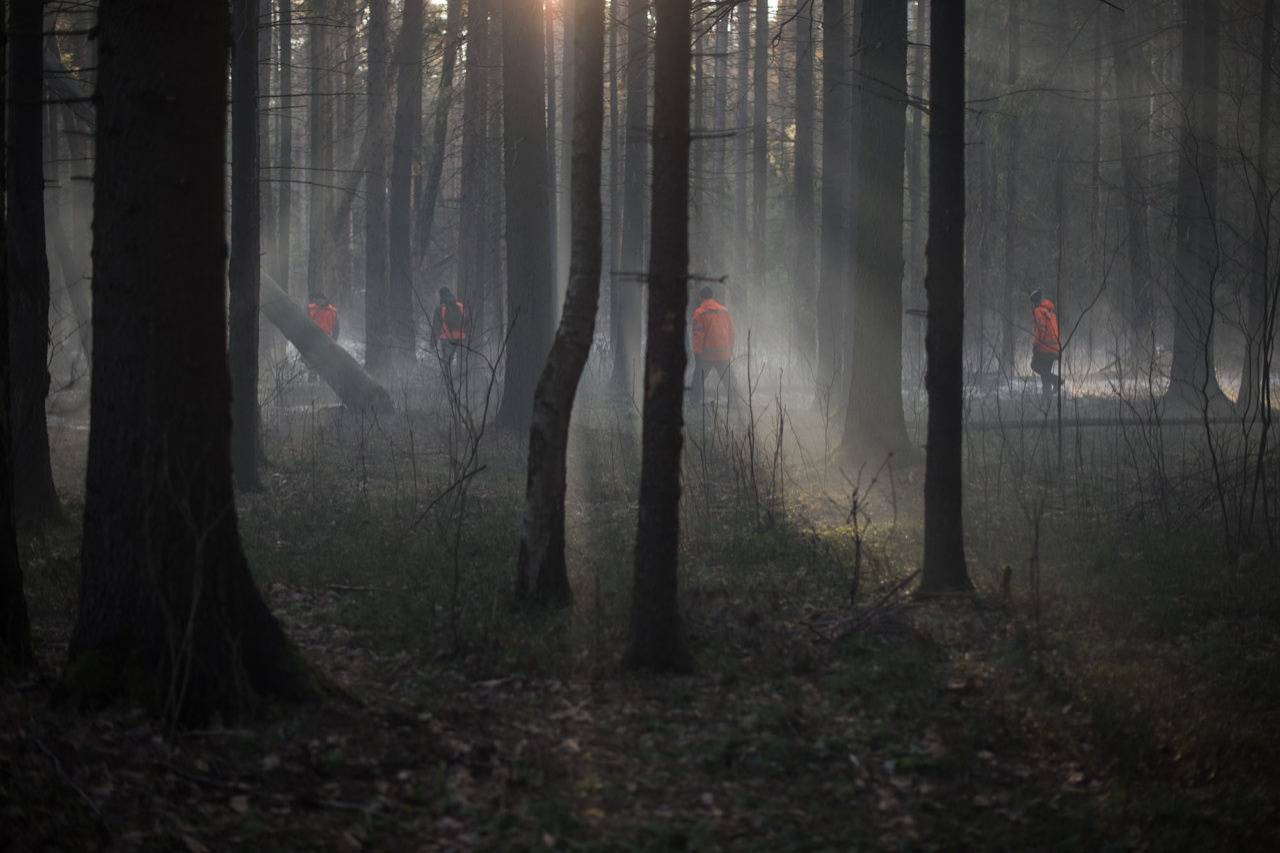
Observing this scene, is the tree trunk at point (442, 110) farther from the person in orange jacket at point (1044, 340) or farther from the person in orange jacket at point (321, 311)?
the person in orange jacket at point (1044, 340)

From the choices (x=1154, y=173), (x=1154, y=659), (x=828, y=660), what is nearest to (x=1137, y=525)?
(x=1154, y=659)

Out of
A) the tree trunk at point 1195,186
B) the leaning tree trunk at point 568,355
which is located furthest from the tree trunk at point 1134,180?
the leaning tree trunk at point 568,355

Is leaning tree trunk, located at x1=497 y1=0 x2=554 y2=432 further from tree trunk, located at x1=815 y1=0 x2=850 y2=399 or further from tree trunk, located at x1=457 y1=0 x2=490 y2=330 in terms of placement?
tree trunk, located at x1=815 y1=0 x2=850 y2=399

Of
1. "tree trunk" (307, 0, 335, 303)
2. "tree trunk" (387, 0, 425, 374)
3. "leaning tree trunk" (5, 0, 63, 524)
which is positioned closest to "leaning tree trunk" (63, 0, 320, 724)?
"leaning tree trunk" (5, 0, 63, 524)

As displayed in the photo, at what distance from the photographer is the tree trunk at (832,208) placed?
1980cm

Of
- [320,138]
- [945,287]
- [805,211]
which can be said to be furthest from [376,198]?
[945,287]

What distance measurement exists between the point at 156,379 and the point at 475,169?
76.0ft

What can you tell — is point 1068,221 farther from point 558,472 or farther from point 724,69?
point 558,472

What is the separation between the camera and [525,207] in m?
16.7

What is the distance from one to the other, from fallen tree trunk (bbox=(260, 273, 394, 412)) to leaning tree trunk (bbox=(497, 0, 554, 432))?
11.5ft

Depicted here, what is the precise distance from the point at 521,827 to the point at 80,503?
346 inches

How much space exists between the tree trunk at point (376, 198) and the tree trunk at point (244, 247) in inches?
452

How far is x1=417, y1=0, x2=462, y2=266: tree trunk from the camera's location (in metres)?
23.2

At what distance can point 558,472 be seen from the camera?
8.00 meters
